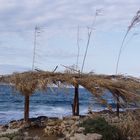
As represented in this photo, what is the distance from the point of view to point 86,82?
12.7 metres

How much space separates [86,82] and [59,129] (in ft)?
4.33

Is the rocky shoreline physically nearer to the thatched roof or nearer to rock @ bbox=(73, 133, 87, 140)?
rock @ bbox=(73, 133, 87, 140)

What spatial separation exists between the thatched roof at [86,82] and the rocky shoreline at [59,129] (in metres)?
0.53

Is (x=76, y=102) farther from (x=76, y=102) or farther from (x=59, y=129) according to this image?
(x=59, y=129)

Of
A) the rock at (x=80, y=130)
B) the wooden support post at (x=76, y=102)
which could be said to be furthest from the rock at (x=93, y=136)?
the wooden support post at (x=76, y=102)

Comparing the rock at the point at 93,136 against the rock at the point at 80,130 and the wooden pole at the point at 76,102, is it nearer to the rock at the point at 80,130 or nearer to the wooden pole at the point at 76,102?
the rock at the point at 80,130

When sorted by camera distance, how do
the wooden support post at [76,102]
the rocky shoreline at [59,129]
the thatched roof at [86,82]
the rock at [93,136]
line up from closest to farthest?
the rock at [93,136] < the rocky shoreline at [59,129] < the thatched roof at [86,82] < the wooden support post at [76,102]

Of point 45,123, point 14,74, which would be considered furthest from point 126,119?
point 14,74

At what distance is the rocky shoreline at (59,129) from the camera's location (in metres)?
11.8

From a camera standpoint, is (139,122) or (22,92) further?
(22,92)

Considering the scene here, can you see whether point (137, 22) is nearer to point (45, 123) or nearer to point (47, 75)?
point (47, 75)

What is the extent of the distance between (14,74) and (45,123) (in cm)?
149

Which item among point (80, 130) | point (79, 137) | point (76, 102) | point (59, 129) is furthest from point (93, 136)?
point (76, 102)

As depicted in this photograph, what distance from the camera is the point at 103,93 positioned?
496 inches
